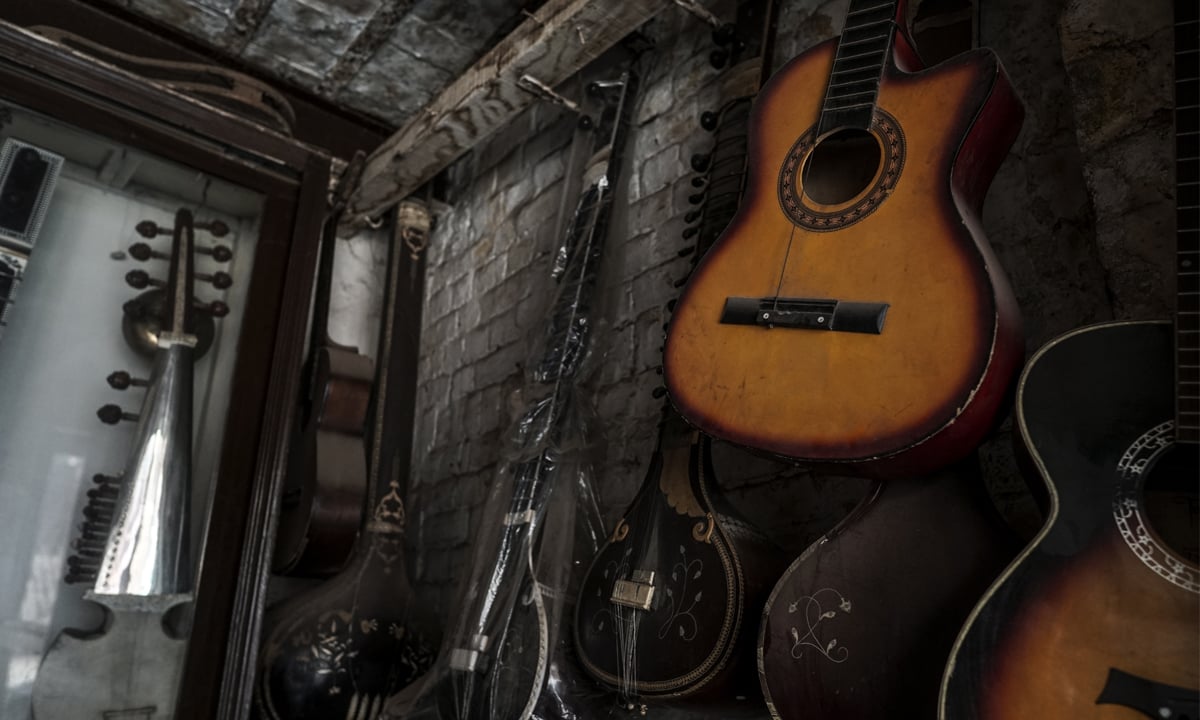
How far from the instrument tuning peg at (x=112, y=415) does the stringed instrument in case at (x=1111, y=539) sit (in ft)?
5.50

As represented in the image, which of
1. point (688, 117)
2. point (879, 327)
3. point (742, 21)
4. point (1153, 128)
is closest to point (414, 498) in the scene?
point (688, 117)

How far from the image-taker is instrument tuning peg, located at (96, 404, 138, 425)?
179 centimetres

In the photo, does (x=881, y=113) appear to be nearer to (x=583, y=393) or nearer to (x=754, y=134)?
(x=754, y=134)

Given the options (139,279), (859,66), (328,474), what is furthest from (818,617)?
(139,279)

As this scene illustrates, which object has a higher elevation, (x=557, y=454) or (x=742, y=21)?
(x=742, y=21)

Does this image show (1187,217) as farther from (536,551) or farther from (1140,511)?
(536,551)

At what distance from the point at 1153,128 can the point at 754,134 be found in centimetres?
47

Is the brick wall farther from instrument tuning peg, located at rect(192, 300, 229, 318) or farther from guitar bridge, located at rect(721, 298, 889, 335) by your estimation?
instrument tuning peg, located at rect(192, 300, 229, 318)

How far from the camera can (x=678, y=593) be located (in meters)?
1.11

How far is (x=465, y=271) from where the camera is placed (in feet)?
8.27

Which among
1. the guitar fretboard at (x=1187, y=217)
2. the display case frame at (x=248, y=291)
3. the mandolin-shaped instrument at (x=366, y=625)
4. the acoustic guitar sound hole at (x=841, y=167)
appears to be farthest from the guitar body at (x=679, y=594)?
the display case frame at (x=248, y=291)

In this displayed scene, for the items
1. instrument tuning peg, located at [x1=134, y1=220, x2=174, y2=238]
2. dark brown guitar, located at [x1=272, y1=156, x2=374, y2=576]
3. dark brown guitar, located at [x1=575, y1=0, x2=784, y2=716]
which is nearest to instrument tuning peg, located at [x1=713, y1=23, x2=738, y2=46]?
dark brown guitar, located at [x1=575, y1=0, x2=784, y2=716]

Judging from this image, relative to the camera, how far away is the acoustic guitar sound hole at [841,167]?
1.13 meters

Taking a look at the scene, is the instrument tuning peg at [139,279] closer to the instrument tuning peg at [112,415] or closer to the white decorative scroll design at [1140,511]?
the instrument tuning peg at [112,415]
